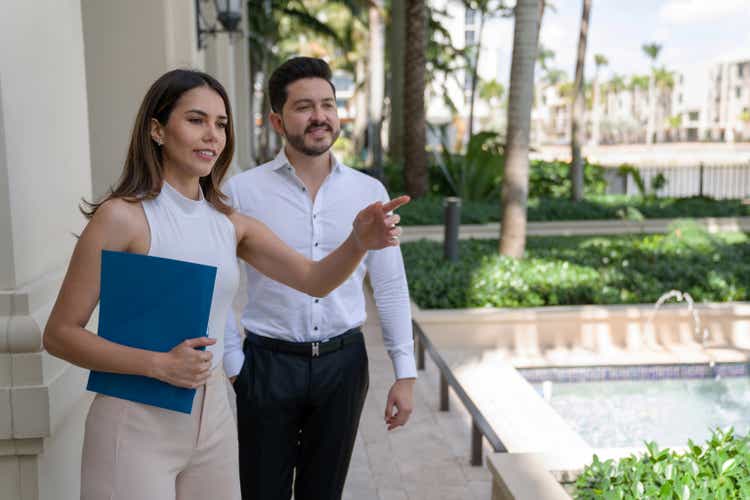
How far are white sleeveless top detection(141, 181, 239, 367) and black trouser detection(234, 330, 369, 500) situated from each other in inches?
26.7

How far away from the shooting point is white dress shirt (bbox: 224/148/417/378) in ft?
9.74

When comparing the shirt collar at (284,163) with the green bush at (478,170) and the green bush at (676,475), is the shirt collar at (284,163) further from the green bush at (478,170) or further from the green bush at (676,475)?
the green bush at (478,170)

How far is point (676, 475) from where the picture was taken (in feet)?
11.2

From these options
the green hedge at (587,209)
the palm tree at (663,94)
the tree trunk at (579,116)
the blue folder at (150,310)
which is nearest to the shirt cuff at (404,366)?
the blue folder at (150,310)

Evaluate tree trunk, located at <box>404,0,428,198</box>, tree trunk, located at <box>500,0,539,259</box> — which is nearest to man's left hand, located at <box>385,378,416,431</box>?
tree trunk, located at <box>500,0,539,259</box>

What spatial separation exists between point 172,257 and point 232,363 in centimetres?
96

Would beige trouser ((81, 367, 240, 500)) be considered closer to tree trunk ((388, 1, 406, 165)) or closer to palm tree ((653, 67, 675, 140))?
tree trunk ((388, 1, 406, 165))

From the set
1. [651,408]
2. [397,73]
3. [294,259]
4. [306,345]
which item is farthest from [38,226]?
[397,73]

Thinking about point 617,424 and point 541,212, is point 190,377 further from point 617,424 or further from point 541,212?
point 541,212

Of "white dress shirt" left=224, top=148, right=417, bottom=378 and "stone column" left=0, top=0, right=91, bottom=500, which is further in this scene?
"white dress shirt" left=224, top=148, right=417, bottom=378

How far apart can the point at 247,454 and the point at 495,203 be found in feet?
46.2

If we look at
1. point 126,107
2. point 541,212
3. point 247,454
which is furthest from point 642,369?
point 541,212

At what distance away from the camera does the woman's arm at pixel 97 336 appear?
1982 mm

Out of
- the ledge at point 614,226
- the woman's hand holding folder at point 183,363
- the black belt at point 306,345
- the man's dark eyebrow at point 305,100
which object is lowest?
the ledge at point 614,226
